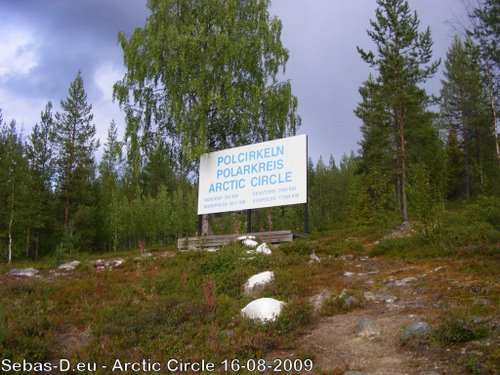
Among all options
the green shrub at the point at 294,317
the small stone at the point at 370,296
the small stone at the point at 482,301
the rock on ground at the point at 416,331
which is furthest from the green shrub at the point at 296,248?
the rock on ground at the point at 416,331

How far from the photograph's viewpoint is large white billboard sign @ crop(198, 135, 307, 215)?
58.5 ft

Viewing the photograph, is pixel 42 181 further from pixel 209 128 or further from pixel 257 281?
pixel 257 281

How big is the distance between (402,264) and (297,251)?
3.70 m

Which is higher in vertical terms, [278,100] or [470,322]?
[278,100]

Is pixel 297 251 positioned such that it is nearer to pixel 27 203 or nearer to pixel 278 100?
pixel 278 100

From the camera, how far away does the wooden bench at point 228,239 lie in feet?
55.5

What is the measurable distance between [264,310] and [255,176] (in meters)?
11.2

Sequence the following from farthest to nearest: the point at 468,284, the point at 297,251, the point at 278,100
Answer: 1. the point at 278,100
2. the point at 297,251
3. the point at 468,284

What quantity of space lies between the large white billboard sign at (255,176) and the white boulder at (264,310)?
9529mm

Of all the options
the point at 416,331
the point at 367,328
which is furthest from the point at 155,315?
the point at 416,331

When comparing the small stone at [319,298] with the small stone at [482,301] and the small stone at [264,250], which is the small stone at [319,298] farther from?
the small stone at [264,250]

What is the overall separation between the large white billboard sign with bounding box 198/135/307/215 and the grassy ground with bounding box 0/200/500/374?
4.47m

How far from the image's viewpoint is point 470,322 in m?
6.27

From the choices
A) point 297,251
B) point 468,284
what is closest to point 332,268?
point 297,251
